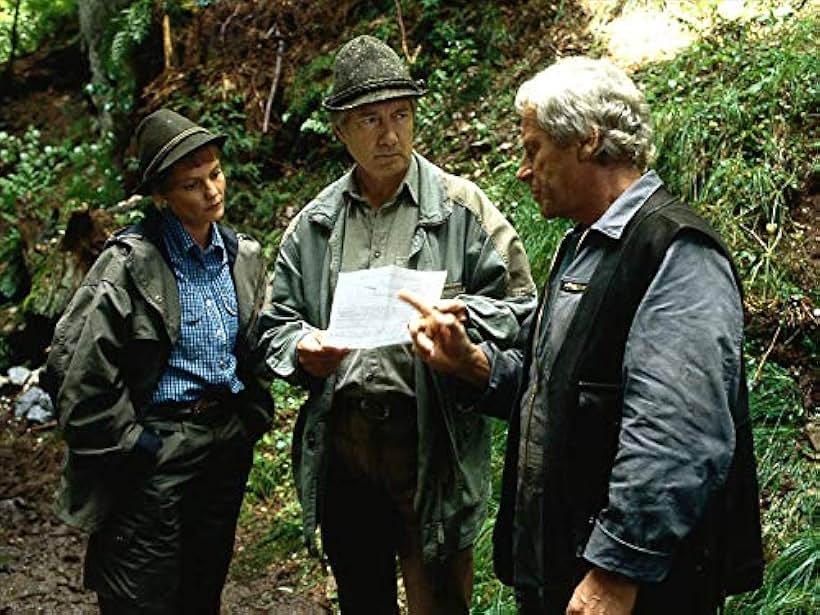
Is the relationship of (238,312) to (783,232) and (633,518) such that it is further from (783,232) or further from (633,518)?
(783,232)

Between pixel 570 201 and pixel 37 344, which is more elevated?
pixel 570 201

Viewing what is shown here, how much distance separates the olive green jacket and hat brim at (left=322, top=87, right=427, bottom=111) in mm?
813

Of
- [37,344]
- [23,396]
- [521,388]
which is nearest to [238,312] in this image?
[521,388]

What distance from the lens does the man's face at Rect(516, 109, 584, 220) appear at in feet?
7.36

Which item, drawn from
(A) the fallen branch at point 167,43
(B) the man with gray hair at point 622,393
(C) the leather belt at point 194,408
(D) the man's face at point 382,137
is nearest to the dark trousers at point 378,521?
(C) the leather belt at point 194,408

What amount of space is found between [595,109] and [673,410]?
2.41 ft

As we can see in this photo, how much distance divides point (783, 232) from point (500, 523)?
3009 millimetres

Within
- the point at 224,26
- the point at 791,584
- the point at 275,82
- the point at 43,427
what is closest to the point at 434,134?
the point at 275,82

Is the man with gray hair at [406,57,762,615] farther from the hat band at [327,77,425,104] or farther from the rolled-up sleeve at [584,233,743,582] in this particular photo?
the hat band at [327,77,425,104]

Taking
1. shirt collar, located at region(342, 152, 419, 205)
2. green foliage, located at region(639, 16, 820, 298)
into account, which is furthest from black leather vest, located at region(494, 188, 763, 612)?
green foliage, located at region(639, 16, 820, 298)

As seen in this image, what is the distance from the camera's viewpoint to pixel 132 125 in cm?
877

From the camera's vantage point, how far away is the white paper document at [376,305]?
276 centimetres

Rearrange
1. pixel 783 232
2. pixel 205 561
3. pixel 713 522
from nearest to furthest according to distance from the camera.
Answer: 1. pixel 713 522
2. pixel 205 561
3. pixel 783 232

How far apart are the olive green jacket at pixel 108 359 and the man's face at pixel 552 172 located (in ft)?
4.86
